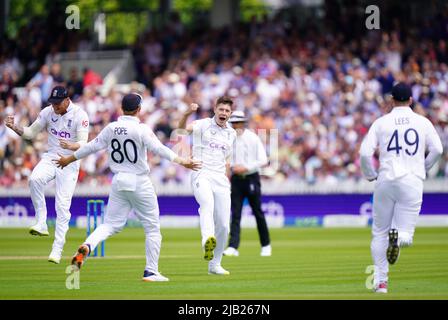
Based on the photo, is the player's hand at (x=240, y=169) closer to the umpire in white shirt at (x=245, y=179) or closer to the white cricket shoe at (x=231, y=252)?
the umpire in white shirt at (x=245, y=179)

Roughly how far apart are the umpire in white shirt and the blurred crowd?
10.3 metres

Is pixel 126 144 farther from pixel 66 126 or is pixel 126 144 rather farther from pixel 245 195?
pixel 245 195

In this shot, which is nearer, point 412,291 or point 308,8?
point 412,291

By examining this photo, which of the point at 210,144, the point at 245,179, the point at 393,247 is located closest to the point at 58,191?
the point at 210,144

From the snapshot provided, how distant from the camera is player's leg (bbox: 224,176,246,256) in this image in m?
22.3

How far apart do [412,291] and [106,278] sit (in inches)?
186

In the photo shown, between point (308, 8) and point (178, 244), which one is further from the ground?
point (308, 8)

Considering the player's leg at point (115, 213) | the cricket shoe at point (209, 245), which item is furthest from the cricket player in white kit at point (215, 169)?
the player's leg at point (115, 213)

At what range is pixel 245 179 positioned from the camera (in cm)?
2270

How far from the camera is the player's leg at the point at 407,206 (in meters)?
14.1

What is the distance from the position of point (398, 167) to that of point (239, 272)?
15.3ft

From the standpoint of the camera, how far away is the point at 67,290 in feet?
48.8
